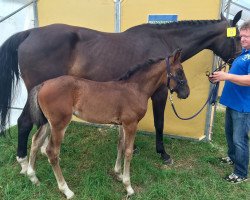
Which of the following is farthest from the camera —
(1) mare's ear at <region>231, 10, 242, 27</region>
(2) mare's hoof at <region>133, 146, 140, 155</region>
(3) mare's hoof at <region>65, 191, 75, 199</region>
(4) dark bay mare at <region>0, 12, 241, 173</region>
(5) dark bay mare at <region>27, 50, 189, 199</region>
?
(2) mare's hoof at <region>133, 146, 140, 155</region>

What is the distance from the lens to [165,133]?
527 cm

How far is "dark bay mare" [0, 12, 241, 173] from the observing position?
151 inches

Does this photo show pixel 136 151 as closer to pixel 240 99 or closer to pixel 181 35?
pixel 240 99

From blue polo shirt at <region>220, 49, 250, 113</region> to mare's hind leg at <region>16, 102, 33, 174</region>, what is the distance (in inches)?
101

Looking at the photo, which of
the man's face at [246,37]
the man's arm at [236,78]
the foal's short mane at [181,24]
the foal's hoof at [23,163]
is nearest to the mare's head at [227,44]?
the foal's short mane at [181,24]

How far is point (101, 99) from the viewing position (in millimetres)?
3195

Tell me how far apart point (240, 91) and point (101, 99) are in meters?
1.75

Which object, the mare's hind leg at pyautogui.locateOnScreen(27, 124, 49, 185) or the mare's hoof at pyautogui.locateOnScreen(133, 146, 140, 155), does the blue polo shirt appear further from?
the mare's hind leg at pyautogui.locateOnScreen(27, 124, 49, 185)

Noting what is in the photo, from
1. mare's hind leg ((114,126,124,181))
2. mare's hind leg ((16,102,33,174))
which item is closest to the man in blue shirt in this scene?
mare's hind leg ((114,126,124,181))

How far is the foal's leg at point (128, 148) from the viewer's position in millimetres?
3283

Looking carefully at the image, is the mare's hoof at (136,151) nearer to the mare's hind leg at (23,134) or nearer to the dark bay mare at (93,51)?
the dark bay mare at (93,51)

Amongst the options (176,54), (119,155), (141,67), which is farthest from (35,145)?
(176,54)

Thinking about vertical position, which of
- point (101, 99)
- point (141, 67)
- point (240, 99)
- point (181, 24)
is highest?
point (181, 24)

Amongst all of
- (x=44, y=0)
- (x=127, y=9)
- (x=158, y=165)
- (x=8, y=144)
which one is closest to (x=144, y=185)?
(x=158, y=165)
